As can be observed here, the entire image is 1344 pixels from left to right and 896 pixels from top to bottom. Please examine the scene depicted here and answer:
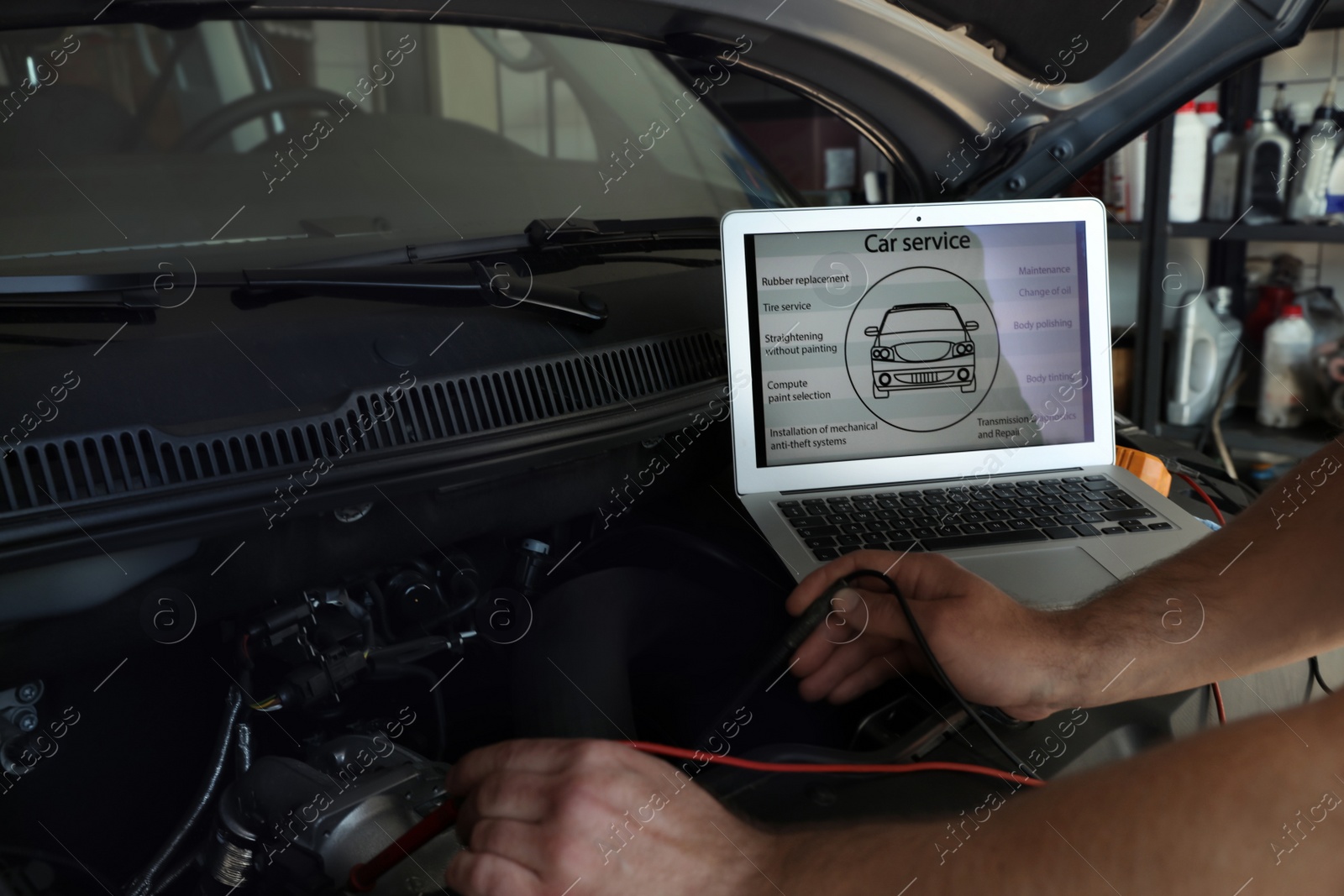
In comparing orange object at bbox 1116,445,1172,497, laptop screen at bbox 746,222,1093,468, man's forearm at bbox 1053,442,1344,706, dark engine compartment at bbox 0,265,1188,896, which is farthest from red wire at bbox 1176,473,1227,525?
dark engine compartment at bbox 0,265,1188,896

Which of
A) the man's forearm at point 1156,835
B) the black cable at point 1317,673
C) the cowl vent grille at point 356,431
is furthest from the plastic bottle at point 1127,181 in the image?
the man's forearm at point 1156,835

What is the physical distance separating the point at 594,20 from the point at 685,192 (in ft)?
1.03

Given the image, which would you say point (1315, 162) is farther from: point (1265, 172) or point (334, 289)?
point (334, 289)

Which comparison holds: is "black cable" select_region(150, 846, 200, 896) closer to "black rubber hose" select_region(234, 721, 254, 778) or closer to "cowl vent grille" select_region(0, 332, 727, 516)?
"black rubber hose" select_region(234, 721, 254, 778)

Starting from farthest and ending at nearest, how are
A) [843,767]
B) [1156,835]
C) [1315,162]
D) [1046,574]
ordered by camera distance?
1. [1315,162]
2. [1046,574]
3. [843,767]
4. [1156,835]

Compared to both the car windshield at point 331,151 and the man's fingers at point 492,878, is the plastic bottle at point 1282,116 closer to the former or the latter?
the car windshield at point 331,151

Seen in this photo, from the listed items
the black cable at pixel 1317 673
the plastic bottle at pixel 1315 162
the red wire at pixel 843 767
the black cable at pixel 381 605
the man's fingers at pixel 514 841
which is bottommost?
the black cable at pixel 1317 673

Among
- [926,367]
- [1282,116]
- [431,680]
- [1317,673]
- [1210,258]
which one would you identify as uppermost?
[1282,116]

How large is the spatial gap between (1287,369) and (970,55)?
5.66 ft

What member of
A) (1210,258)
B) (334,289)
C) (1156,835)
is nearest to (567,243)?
(334,289)

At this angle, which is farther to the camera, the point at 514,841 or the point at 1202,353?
the point at 1202,353

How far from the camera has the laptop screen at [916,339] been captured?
88cm

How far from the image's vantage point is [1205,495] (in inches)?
37.1

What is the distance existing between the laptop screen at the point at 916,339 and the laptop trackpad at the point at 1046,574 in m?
0.17
